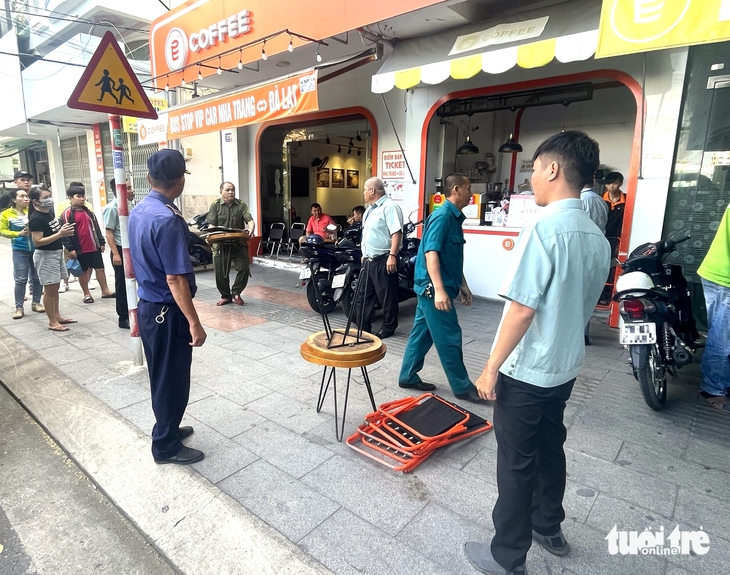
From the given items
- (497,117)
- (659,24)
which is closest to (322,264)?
(659,24)

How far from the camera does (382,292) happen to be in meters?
4.89

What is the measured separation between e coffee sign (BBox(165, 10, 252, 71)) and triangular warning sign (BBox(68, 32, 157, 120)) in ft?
12.2

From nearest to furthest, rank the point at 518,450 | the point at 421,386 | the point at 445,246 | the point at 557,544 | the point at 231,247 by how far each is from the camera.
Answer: the point at 518,450, the point at 557,544, the point at 445,246, the point at 421,386, the point at 231,247

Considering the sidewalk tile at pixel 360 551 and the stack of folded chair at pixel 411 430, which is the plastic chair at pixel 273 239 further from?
the sidewalk tile at pixel 360 551

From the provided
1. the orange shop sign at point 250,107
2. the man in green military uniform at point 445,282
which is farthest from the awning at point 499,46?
the man in green military uniform at point 445,282

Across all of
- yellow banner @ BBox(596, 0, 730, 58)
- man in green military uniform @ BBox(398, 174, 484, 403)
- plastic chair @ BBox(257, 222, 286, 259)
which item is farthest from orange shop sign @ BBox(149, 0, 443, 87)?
plastic chair @ BBox(257, 222, 286, 259)

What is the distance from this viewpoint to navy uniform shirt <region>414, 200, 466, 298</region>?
3.09 metres

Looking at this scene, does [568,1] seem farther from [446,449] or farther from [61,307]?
[61,307]

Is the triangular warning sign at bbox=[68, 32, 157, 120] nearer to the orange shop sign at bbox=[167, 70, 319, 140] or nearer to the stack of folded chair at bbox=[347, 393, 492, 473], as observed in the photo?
the orange shop sign at bbox=[167, 70, 319, 140]

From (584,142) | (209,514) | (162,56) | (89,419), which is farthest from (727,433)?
(162,56)

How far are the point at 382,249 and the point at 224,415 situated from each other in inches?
94.7

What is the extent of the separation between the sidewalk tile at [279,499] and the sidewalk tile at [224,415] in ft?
1.62

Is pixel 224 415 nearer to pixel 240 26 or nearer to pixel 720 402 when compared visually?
pixel 720 402

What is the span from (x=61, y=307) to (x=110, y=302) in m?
0.61
